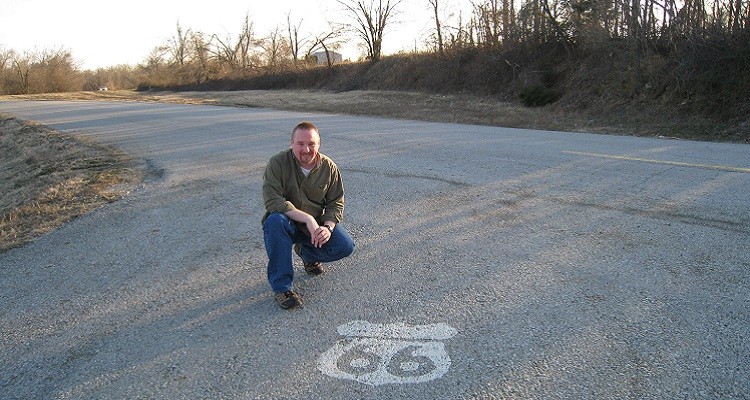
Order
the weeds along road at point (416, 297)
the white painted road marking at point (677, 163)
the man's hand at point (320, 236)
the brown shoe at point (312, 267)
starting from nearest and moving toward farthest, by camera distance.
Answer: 1. the weeds along road at point (416, 297)
2. the man's hand at point (320, 236)
3. the brown shoe at point (312, 267)
4. the white painted road marking at point (677, 163)

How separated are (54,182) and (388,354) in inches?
272

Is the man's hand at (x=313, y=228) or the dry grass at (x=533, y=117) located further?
the dry grass at (x=533, y=117)

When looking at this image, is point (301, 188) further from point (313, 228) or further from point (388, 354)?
point (388, 354)

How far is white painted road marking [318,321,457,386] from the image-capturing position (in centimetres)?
280

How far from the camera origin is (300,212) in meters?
3.79

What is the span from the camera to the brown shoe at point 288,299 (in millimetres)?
3588

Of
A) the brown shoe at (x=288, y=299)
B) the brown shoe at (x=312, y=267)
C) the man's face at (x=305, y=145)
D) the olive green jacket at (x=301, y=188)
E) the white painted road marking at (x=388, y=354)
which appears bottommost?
the white painted road marking at (x=388, y=354)

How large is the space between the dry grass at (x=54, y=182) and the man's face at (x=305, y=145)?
3.33 meters

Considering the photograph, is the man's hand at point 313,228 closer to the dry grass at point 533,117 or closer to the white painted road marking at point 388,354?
the white painted road marking at point 388,354

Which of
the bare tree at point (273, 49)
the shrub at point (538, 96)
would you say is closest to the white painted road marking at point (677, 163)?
the shrub at point (538, 96)

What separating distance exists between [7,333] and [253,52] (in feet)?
210

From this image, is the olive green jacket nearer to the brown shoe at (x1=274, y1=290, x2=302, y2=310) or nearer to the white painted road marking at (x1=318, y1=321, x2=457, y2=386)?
the brown shoe at (x1=274, y1=290, x2=302, y2=310)

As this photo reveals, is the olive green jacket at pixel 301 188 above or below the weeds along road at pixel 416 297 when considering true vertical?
above

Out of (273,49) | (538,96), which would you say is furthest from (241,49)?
(538,96)
